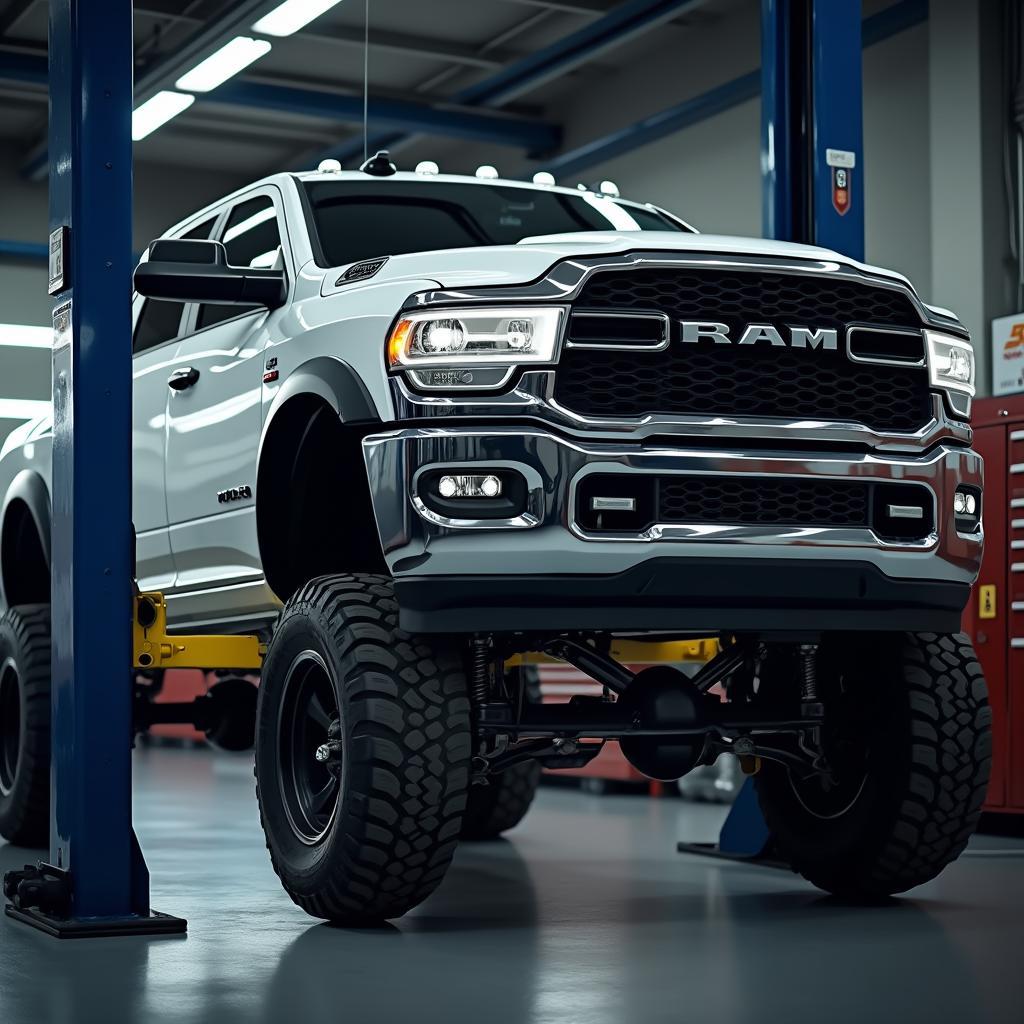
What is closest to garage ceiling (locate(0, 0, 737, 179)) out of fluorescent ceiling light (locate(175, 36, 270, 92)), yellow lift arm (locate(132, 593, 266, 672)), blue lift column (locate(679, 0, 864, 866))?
fluorescent ceiling light (locate(175, 36, 270, 92))

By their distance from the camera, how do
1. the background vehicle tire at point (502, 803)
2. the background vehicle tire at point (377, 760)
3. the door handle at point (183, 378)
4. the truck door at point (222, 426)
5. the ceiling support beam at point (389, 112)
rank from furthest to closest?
the ceiling support beam at point (389, 112) → the background vehicle tire at point (502, 803) → the door handle at point (183, 378) → the truck door at point (222, 426) → the background vehicle tire at point (377, 760)

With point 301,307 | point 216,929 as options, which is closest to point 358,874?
point 216,929

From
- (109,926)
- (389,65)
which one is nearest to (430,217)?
(109,926)

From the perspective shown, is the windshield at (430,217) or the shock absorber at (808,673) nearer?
the shock absorber at (808,673)

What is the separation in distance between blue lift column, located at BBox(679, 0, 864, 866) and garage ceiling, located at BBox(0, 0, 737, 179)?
6.06 metres

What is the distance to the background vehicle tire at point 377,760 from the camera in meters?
4.45

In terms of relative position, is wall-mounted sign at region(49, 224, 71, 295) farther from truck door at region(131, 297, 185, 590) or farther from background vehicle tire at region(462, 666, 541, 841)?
background vehicle tire at region(462, 666, 541, 841)

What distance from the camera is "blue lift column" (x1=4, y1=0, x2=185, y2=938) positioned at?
4.77 m

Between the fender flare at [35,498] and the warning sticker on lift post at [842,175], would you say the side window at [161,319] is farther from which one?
the warning sticker on lift post at [842,175]

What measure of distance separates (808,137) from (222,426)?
2566 millimetres

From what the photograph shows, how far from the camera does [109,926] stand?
468cm

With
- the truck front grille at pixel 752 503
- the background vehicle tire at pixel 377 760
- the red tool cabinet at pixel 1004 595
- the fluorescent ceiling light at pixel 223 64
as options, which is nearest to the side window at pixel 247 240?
the background vehicle tire at pixel 377 760

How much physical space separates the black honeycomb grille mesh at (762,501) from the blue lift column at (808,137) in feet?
6.96

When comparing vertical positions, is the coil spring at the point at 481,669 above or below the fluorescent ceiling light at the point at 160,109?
below
